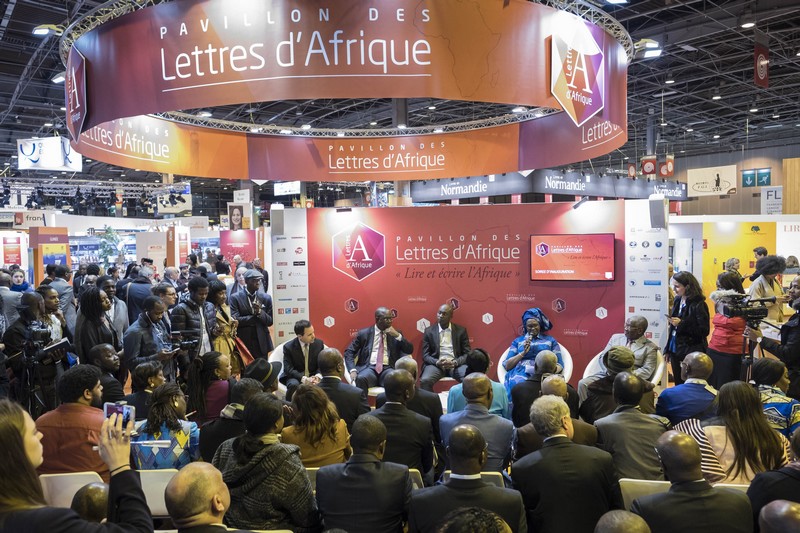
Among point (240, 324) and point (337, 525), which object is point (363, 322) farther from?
point (337, 525)

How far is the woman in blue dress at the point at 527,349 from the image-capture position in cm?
579

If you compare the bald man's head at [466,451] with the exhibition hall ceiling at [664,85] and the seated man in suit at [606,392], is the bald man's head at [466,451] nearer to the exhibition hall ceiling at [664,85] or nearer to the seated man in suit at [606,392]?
the seated man in suit at [606,392]

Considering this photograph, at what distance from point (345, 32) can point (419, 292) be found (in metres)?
4.15

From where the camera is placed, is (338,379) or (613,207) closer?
(338,379)

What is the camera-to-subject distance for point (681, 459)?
7.11ft

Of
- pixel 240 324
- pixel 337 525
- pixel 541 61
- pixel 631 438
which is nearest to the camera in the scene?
pixel 337 525

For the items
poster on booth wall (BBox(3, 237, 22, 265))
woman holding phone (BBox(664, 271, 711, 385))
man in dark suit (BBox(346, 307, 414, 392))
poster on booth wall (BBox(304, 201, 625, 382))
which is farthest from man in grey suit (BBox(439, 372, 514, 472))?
poster on booth wall (BBox(3, 237, 22, 265))

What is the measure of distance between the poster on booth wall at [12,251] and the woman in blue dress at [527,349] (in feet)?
44.5

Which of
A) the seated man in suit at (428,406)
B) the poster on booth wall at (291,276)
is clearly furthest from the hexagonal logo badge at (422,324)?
the seated man in suit at (428,406)

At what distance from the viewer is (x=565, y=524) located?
99.0 inches

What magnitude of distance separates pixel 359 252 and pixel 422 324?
47.3 inches

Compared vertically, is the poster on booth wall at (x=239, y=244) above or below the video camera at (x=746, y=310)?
above

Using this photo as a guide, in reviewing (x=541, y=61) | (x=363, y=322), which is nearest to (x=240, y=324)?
(x=363, y=322)

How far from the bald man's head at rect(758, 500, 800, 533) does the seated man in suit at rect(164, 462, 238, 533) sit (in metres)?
1.60
